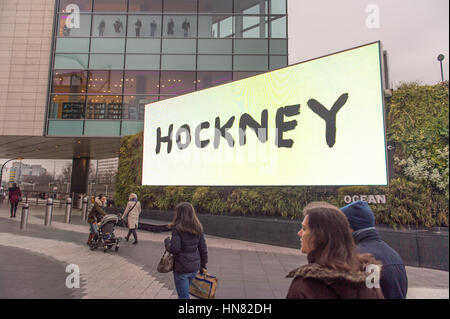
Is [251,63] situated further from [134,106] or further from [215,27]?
[134,106]

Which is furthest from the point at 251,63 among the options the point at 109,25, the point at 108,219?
the point at 108,219

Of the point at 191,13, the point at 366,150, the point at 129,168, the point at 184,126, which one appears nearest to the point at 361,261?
the point at 366,150

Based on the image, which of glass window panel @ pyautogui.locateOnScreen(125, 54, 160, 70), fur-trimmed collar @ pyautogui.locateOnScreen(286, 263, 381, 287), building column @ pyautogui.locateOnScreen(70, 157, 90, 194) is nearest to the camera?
fur-trimmed collar @ pyautogui.locateOnScreen(286, 263, 381, 287)

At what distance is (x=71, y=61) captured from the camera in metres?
20.3

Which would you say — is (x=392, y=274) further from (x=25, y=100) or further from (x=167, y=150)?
(x=25, y=100)

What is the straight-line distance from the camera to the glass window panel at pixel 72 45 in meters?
20.1

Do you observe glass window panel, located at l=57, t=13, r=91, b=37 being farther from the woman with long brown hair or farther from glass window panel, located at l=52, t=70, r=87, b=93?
the woman with long brown hair

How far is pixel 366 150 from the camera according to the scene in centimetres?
758

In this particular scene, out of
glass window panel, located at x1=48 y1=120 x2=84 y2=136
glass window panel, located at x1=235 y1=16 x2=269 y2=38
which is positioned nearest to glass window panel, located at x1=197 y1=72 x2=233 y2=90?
glass window panel, located at x1=235 y1=16 x2=269 y2=38

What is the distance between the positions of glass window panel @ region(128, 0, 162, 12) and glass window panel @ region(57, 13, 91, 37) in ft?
10.8

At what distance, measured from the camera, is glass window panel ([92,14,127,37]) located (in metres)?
20.2

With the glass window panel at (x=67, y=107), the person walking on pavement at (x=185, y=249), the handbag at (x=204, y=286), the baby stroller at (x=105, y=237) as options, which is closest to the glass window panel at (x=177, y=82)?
the glass window panel at (x=67, y=107)

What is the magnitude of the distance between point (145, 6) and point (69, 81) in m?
7.93
